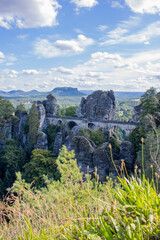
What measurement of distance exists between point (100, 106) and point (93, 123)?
5085 millimetres

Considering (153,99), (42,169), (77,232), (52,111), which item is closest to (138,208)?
(77,232)

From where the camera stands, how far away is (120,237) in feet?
7.57

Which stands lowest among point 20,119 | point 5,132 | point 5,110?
point 5,132

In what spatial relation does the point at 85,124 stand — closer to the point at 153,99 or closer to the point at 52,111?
the point at 52,111

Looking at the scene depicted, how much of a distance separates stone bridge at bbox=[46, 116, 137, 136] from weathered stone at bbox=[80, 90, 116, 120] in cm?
249

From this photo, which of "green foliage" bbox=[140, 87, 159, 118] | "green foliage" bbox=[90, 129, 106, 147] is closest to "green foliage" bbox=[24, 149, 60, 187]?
"green foliage" bbox=[90, 129, 106, 147]

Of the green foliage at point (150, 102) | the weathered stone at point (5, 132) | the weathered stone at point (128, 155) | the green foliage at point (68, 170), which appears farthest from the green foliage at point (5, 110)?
the green foliage at point (68, 170)

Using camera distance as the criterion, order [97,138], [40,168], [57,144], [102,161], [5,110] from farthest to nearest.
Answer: [5,110] → [57,144] → [97,138] → [40,168] → [102,161]

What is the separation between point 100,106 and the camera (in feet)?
135

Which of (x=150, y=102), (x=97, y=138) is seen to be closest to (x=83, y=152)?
(x=97, y=138)

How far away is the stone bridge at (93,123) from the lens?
34594mm

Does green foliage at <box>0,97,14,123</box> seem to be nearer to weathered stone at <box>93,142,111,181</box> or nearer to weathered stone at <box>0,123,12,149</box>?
weathered stone at <box>0,123,12,149</box>

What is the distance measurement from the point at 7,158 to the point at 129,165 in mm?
21057

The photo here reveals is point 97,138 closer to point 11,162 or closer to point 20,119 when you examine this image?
point 11,162
